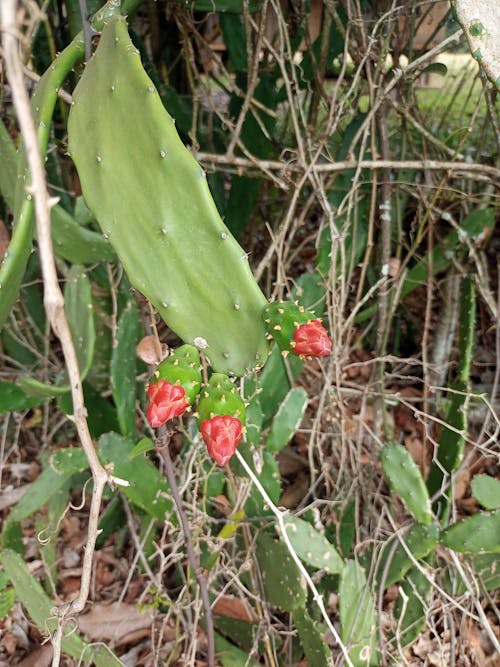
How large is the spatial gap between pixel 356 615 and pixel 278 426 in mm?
373

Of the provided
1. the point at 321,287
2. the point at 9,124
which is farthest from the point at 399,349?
the point at 9,124

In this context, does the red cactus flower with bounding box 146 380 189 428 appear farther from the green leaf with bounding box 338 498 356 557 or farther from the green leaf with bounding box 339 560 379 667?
the green leaf with bounding box 338 498 356 557

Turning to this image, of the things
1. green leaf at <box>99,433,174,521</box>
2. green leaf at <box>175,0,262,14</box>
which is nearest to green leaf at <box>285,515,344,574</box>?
green leaf at <box>99,433,174,521</box>

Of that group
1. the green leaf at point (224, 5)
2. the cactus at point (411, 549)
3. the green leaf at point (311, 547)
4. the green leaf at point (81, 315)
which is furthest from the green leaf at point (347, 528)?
the green leaf at point (224, 5)

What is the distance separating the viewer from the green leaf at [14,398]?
1360mm

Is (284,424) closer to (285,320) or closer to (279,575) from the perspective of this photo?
(279,575)

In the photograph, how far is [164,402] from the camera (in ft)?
2.49

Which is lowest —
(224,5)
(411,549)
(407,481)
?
(411,549)

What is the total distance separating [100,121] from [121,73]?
0.07 meters

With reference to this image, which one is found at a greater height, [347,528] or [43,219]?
[43,219]

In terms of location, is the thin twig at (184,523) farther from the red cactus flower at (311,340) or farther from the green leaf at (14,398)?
the green leaf at (14,398)

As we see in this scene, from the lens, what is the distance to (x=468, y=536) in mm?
1193

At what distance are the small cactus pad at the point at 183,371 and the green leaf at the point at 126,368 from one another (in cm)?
58

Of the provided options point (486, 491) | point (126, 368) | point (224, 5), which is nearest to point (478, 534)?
point (486, 491)
